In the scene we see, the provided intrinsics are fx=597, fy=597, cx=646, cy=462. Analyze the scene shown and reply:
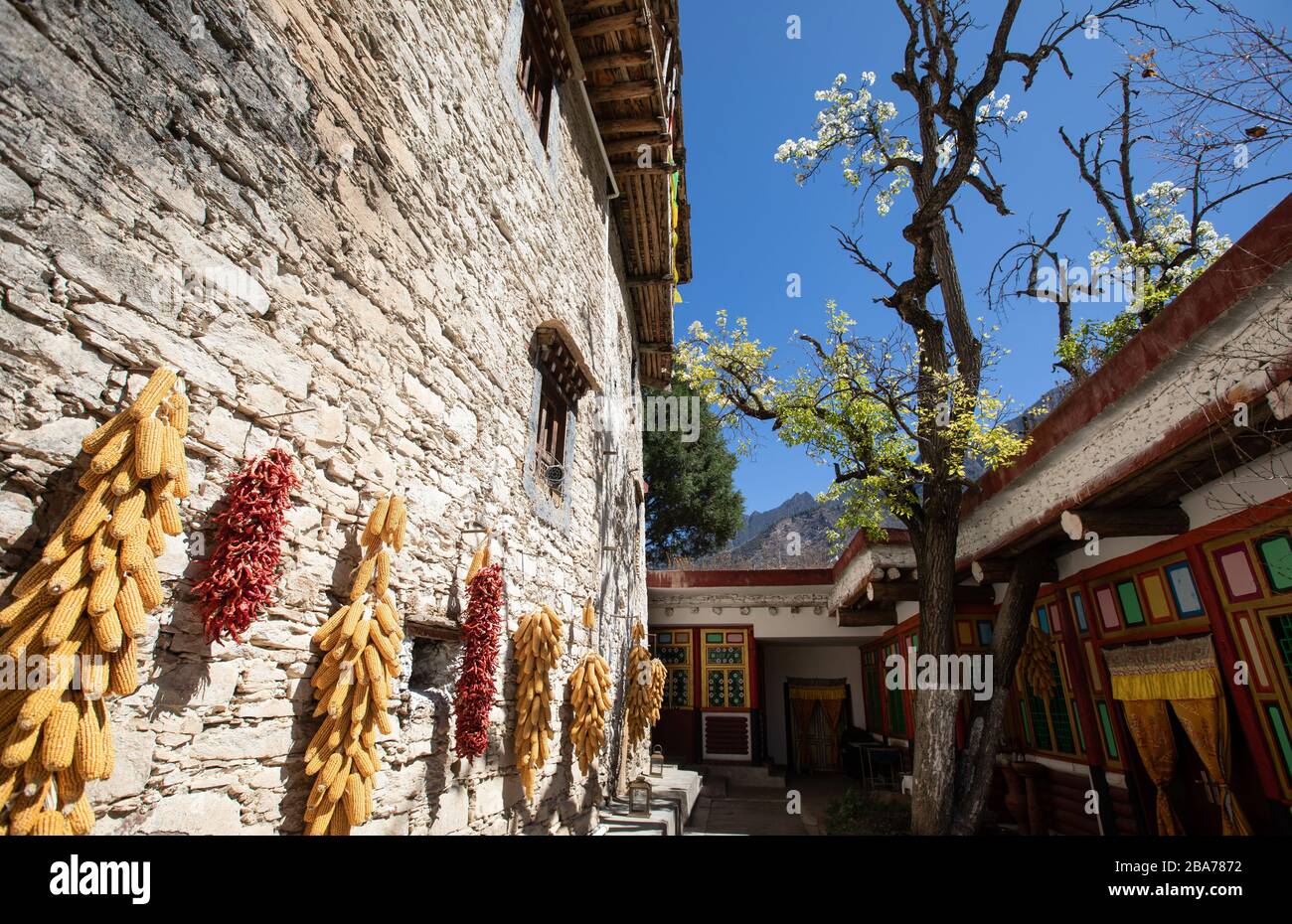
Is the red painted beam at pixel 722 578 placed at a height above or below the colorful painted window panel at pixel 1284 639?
above

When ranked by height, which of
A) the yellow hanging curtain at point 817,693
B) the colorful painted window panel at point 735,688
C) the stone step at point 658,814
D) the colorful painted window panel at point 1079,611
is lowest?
the stone step at point 658,814

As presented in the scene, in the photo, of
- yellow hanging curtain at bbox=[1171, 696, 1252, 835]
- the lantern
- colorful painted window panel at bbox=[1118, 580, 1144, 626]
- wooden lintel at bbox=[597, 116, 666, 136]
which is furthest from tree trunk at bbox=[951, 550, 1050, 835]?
wooden lintel at bbox=[597, 116, 666, 136]

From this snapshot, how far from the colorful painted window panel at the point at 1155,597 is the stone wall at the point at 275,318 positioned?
6.31 m

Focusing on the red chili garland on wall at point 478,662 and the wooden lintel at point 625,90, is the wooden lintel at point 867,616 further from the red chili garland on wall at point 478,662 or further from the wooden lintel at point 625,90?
the wooden lintel at point 625,90

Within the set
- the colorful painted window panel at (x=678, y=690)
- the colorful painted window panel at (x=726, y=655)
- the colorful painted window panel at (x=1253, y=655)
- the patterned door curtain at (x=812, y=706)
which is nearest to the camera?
the colorful painted window panel at (x=1253, y=655)

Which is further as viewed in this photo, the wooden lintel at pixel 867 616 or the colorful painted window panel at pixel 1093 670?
the wooden lintel at pixel 867 616

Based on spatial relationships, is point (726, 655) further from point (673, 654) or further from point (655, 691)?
point (655, 691)

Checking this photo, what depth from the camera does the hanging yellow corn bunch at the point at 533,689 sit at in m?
4.77

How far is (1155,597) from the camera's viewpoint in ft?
20.1

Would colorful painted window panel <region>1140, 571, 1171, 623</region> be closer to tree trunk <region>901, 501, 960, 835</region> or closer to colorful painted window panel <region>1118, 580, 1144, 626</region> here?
colorful painted window panel <region>1118, 580, 1144, 626</region>

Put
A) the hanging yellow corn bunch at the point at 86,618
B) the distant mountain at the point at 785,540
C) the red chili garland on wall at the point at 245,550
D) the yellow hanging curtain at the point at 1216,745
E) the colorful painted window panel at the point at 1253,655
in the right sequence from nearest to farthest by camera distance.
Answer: the hanging yellow corn bunch at the point at 86,618
the red chili garland on wall at the point at 245,550
the colorful painted window panel at the point at 1253,655
the yellow hanging curtain at the point at 1216,745
the distant mountain at the point at 785,540

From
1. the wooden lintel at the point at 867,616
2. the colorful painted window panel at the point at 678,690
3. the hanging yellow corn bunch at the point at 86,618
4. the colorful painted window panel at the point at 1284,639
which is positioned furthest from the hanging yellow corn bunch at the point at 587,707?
the colorful painted window panel at the point at 678,690

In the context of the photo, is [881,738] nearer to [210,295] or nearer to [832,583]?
[832,583]

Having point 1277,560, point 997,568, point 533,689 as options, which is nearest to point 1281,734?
point 1277,560
